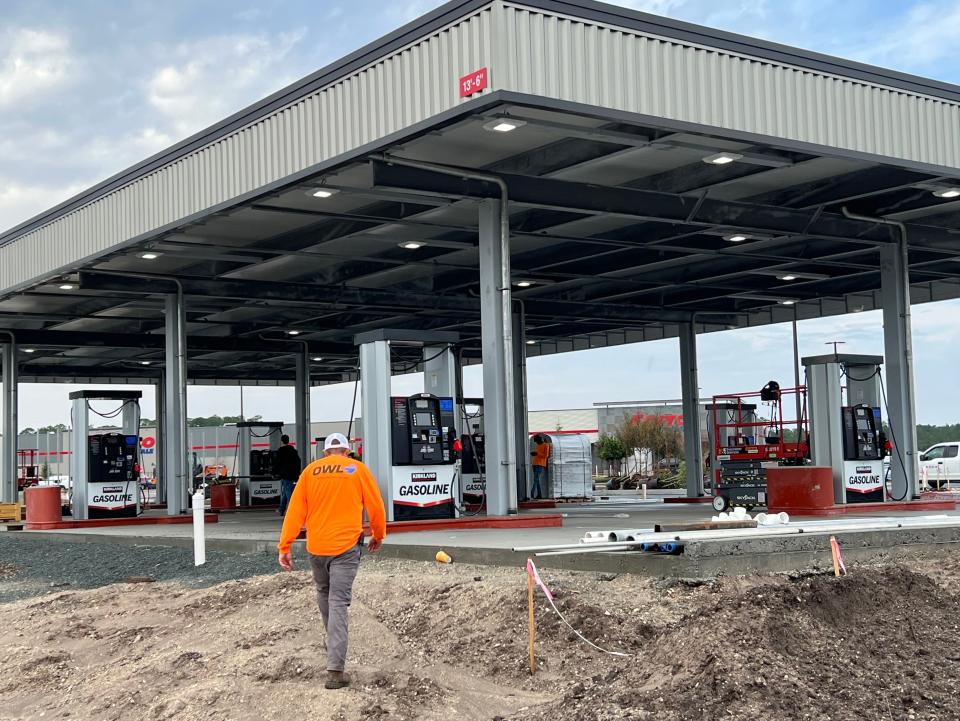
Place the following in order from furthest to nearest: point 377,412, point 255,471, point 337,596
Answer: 1. point 255,471
2. point 377,412
3. point 337,596

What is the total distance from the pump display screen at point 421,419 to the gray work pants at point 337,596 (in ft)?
30.3

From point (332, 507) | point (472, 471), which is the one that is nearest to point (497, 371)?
point (332, 507)

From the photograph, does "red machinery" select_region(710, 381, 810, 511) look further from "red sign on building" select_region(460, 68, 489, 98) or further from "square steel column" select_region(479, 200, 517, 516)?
"red sign on building" select_region(460, 68, 489, 98)

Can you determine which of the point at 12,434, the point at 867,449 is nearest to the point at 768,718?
the point at 867,449

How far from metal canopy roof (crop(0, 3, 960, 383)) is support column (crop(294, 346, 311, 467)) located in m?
0.69

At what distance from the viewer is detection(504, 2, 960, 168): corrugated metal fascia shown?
14.2 meters

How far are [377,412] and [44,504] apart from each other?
11127 mm

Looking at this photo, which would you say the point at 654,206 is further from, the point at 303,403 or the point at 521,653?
the point at 303,403

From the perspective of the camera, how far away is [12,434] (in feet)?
112

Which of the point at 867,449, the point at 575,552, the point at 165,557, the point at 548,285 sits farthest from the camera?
the point at 548,285

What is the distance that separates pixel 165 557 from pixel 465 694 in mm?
10138

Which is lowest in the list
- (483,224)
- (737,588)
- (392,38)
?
(737,588)

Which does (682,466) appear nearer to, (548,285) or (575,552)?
(548,285)

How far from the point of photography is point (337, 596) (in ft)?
31.0
